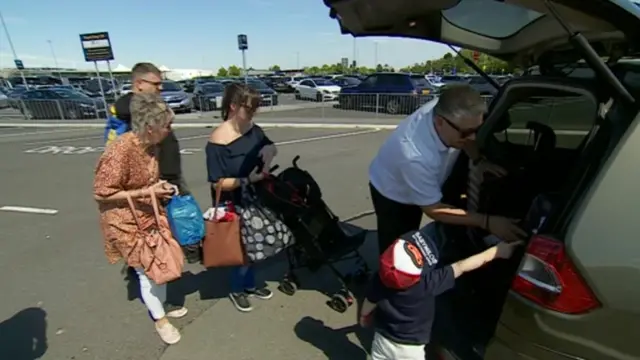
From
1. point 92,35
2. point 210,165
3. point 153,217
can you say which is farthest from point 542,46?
point 92,35

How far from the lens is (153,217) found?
2713 millimetres

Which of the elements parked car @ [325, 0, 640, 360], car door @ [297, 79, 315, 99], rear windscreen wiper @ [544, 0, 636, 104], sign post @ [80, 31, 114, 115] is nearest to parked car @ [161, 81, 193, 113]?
sign post @ [80, 31, 114, 115]

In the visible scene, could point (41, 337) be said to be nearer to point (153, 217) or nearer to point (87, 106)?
point (153, 217)

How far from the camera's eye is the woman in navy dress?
2.97 metres

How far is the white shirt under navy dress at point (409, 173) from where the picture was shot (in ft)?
7.30

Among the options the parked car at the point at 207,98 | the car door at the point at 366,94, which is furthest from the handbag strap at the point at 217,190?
the parked car at the point at 207,98

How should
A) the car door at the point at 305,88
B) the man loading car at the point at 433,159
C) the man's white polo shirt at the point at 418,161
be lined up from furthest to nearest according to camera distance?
the car door at the point at 305,88 < the man's white polo shirt at the point at 418,161 < the man loading car at the point at 433,159

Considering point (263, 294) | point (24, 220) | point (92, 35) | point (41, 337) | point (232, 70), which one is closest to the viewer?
point (41, 337)

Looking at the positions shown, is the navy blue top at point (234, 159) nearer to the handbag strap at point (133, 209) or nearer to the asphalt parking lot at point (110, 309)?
the handbag strap at point (133, 209)

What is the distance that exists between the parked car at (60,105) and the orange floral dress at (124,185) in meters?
18.8

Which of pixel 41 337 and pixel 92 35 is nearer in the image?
pixel 41 337

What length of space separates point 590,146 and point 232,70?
72.4 metres

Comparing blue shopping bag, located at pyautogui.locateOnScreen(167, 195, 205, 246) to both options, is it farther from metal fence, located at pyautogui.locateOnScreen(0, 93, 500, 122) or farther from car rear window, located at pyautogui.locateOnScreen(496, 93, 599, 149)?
metal fence, located at pyautogui.locateOnScreen(0, 93, 500, 122)

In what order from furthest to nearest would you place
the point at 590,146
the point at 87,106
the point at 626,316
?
the point at 87,106
the point at 590,146
the point at 626,316
